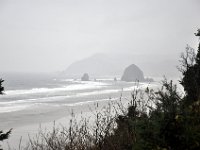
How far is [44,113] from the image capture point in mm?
50469

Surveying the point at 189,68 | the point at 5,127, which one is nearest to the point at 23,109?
the point at 5,127

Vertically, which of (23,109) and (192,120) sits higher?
(192,120)

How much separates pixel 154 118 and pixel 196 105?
111 centimetres

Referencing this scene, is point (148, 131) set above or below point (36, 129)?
above

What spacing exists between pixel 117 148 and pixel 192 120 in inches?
71.2

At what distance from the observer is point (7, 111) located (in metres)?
51.8

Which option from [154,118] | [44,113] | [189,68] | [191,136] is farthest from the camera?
[44,113]

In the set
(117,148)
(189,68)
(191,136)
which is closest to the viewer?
(191,136)

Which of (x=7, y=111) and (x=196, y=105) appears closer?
(x=196, y=105)

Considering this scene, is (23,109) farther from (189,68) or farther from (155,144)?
(155,144)

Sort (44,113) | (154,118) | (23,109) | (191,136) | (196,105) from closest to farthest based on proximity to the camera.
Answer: (191,136)
(154,118)
(196,105)
(44,113)
(23,109)

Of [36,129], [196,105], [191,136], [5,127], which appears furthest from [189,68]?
[5,127]

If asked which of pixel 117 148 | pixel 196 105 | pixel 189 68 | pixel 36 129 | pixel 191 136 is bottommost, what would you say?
pixel 36 129

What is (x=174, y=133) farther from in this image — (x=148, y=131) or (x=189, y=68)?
(x=189, y=68)
